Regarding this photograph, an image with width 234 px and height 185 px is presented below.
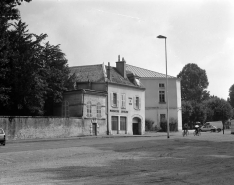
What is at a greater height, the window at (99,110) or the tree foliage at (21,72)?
the tree foliage at (21,72)

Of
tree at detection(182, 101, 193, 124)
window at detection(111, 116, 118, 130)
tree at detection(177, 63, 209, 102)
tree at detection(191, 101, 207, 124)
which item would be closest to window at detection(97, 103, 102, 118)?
window at detection(111, 116, 118, 130)

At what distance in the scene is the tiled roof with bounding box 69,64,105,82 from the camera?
4878cm

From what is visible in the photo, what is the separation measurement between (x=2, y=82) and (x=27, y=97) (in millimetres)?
3066

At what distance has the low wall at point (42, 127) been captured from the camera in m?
34.2

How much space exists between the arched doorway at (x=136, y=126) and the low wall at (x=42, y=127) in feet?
37.0

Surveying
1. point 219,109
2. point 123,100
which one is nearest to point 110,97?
point 123,100

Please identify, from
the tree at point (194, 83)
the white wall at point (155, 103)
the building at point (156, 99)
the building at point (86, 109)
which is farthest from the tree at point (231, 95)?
the building at point (86, 109)

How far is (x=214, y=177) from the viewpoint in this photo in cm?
1008

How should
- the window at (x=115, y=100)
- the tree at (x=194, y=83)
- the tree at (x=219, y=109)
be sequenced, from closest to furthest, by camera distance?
the window at (x=115, y=100), the tree at (x=219, y=109), the tree at (x=194, y=83)

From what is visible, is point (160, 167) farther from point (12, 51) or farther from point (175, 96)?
point (175, 96)

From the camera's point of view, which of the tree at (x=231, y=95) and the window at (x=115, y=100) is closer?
the window at (x=115, y=100)

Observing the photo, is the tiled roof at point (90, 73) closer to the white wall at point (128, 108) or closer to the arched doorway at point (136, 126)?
the white wall at point (128, 108)

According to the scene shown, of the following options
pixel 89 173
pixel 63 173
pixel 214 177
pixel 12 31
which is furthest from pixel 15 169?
pixel 12 31

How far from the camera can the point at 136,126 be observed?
52938mm
